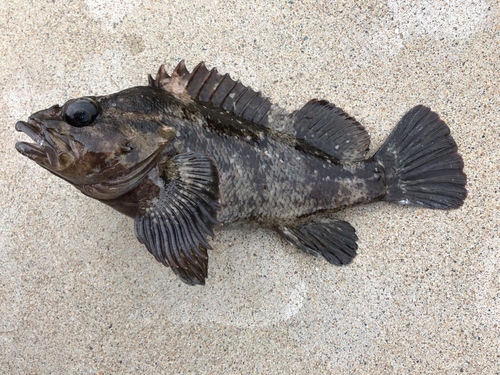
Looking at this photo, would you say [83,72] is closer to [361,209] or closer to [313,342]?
[361,209]

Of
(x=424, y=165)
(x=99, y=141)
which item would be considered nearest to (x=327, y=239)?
(x=424, y=165)

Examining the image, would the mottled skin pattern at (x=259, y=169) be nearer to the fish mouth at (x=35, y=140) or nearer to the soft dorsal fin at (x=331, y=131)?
the soft dorsal fin at (x=331, y=131)

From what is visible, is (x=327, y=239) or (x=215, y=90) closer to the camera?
(x=215, y=90)

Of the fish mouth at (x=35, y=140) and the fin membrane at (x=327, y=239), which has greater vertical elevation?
the fin membrane at (x=327, y=239)

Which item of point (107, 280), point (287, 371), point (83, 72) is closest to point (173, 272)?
point (107, 280)

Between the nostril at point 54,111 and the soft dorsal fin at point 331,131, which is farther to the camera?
the soft dorsal fin at point 331,131

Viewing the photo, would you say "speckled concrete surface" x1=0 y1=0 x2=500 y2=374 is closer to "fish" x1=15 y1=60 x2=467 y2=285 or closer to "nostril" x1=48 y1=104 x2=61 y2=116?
"fish" x1=15 y1=60 x2=467 y2=285

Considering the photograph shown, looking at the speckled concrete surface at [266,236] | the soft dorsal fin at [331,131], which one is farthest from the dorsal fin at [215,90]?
the speckled concrete surface at [266,236]

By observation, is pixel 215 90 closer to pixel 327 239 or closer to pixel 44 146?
pixel 44 146
